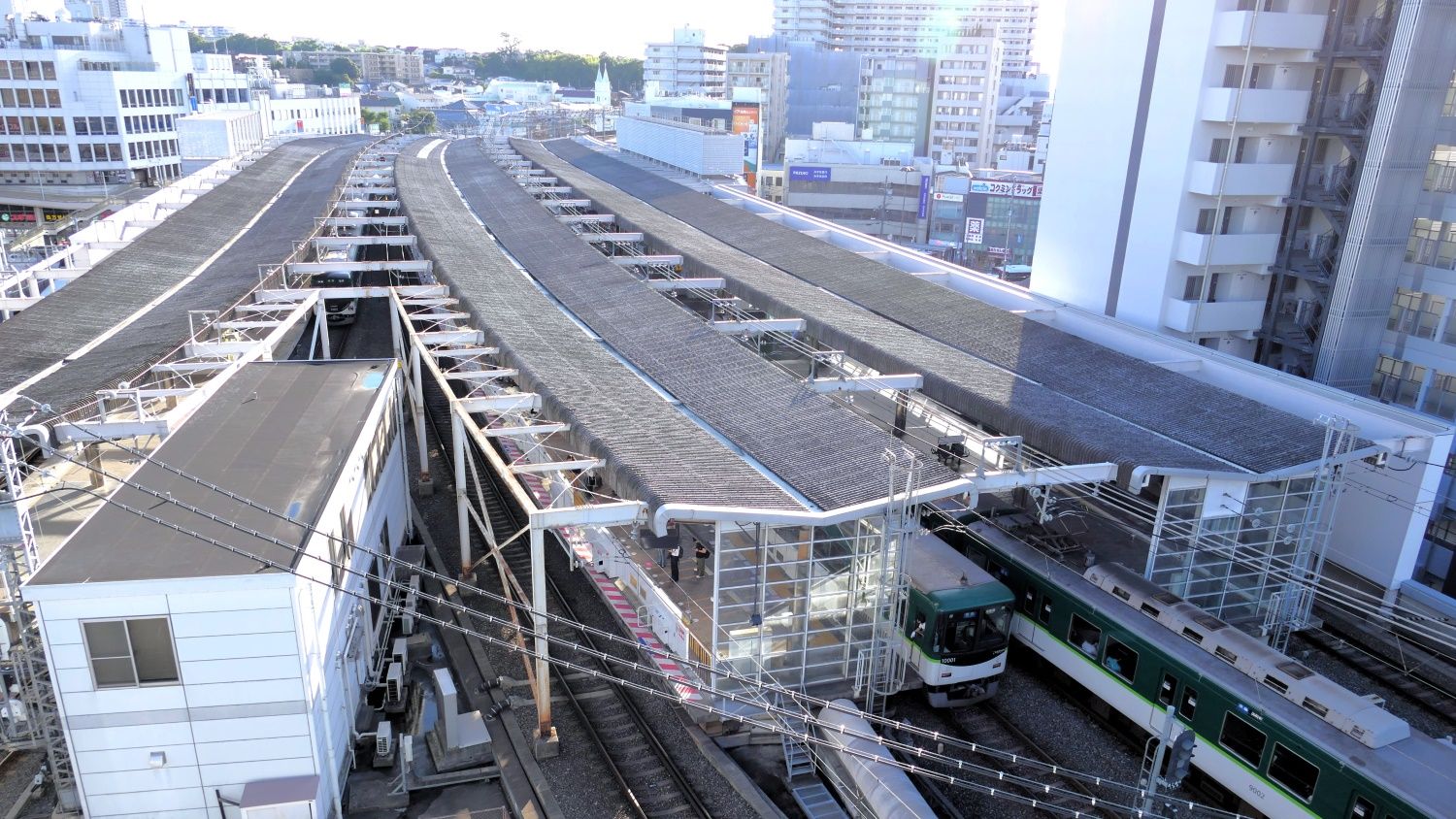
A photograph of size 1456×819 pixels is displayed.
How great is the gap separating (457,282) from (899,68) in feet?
187

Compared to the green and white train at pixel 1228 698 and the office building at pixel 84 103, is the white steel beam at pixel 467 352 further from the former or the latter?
the office building at pixel 84 103

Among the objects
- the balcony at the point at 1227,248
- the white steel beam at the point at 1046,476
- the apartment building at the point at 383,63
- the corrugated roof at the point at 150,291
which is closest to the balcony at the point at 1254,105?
the balcony at the point at 1227,248

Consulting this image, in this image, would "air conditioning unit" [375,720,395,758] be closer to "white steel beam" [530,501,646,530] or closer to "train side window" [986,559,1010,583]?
"white steel beam" [530,501,646,530]

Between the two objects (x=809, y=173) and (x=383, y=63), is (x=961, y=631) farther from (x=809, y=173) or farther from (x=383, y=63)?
(x=383, y=63)

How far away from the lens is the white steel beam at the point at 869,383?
14.1 meters

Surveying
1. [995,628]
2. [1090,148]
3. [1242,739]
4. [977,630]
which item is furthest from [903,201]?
[1242,739]

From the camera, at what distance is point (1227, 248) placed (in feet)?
60.3

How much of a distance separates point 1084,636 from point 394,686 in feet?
27.1

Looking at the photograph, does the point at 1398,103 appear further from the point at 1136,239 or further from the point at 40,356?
the point at 40,356

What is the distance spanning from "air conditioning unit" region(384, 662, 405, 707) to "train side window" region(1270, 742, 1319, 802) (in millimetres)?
9323

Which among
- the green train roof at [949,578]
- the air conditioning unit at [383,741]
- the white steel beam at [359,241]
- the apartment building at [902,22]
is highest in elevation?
the apartment building at [902,22]

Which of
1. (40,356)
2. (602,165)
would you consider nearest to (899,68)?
(602,165)

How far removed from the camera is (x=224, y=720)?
28.6 ft

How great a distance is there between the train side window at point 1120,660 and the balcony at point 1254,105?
35.9 ft
